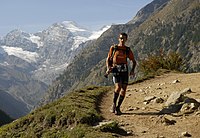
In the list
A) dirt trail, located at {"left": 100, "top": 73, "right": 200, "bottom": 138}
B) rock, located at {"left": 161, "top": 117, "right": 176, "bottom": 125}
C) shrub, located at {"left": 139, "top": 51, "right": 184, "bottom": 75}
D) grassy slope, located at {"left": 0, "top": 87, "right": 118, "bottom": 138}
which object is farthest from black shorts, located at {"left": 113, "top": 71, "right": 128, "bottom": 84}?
shrub, located at {"left": 139, "top": 51, "right": 184, "bottom": 75}

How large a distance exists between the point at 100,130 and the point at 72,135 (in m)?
0.87

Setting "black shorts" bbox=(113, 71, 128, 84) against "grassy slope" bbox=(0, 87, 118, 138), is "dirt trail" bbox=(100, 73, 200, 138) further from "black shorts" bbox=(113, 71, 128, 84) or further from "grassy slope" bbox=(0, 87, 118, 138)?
"black shorts" bbox=(113, 71, 128, 84)

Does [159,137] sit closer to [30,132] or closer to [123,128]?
[123,128]

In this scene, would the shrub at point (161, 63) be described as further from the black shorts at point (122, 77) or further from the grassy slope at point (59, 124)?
the grassy slope at point (59, 124)

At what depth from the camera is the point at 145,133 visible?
11.5 metres

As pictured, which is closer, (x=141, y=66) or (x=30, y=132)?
(x=30, y=132)

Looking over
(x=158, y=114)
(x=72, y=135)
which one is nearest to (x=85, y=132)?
(x=72, y=135)

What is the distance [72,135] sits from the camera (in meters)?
11.2

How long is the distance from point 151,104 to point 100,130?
5.65 meters

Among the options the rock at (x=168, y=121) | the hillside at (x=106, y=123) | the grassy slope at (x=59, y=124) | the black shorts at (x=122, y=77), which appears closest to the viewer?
the hillside at (x=106, y=123)

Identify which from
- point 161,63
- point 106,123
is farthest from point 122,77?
point 161,63

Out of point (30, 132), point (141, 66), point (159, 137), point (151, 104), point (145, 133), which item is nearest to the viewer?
point (159, 137)

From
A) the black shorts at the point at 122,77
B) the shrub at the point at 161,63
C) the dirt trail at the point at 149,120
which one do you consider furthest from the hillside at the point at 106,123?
the shrub at the point at 161,63

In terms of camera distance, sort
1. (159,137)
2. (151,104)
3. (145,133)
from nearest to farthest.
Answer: (159,137)
(145,133)
(151,104)
